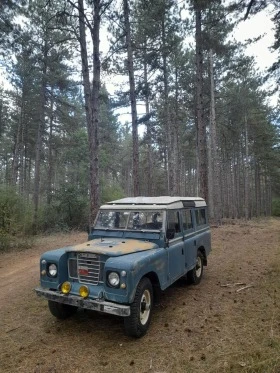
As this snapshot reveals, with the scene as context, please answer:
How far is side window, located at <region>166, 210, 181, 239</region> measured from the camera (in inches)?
223

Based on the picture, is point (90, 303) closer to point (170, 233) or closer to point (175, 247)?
point (170, 233)

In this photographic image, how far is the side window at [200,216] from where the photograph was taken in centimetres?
757

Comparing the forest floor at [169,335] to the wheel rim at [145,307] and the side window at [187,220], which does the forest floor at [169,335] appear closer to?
the wheel rim at [145,307]

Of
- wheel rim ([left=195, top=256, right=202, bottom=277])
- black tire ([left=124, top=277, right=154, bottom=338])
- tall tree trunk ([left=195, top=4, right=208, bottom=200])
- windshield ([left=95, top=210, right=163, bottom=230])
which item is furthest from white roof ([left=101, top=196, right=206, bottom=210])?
tall tree trunk ([left=195, top=4, right=208, bottom=200])

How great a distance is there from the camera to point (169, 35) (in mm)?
19500

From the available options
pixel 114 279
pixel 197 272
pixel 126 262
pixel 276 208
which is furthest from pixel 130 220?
pixel 276 208

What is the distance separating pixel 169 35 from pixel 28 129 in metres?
16.5

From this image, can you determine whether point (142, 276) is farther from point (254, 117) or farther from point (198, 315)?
point (254, 117)

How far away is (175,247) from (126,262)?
1.74m

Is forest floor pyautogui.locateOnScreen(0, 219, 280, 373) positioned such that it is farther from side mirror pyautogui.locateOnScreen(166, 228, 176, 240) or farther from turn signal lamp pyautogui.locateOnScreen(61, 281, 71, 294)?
side mirror pyautogui.locateOnScreen(166, 228, 176, 240)

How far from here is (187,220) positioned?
22.6 ft


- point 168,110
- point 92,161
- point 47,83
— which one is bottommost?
point 92,161

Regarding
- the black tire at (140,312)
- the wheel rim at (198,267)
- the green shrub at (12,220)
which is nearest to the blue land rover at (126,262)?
the black tire at (140,312)

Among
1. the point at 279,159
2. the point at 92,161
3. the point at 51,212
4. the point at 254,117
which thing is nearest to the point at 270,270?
the point at 92,161
